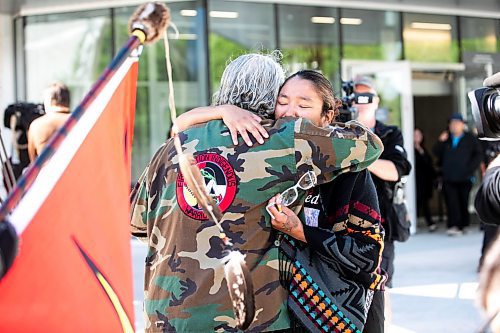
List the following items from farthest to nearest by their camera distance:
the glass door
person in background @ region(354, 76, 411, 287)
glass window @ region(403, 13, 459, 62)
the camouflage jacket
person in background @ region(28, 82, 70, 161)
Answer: glass window @ region(403, 13, 459, 62), the glass door, person in background @ region(28, 82, 70, 161), person in background @ region(354, 76, 411, 287), the camouflage jacket

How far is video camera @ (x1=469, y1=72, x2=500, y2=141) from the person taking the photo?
2.36 meters

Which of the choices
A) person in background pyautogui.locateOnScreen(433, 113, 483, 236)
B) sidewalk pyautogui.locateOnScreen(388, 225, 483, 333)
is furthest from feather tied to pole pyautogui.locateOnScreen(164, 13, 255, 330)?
person in background pyautogui.locateOnScreen(433, 113, 483, 236)

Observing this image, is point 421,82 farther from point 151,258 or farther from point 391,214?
point 151,258

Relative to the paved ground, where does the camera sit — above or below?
above

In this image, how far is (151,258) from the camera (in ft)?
8.91

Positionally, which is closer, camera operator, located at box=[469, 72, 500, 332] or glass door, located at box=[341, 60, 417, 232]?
camera operator, located at box=[469, 72, 500, 332]

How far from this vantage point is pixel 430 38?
48.4 feet

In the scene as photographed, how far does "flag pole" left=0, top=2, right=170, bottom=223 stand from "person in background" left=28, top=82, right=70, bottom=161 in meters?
3.80

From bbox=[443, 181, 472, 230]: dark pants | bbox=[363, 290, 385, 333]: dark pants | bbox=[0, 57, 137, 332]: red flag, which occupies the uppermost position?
bbox=[0, 57, 137, 332]: red flag

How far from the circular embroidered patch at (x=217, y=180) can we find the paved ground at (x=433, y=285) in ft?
10.1

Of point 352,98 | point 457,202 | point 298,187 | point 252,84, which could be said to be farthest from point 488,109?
point 457,202

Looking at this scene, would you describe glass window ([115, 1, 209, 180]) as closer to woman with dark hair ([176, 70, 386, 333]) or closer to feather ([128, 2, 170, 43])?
woman with dark hair ([176, 70, 386, 333])

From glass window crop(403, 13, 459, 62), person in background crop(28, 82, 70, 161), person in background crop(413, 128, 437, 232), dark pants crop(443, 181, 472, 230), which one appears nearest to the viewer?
person in background crop(28, 82, 70, 161)

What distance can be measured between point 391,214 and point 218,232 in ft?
8.62
